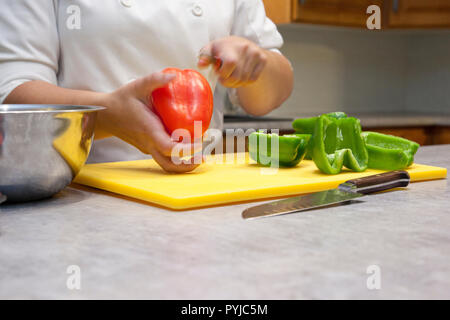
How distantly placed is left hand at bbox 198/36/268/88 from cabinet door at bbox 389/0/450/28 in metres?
2.27

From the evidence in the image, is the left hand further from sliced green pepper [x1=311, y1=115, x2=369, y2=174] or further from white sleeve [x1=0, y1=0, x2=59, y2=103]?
white sleeve [x1=0, y1=0, x2=59, y2=103]

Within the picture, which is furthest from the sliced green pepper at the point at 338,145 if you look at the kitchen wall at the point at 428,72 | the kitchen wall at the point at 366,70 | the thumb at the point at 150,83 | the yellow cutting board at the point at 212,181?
the kitchen wall at the point at 428,72

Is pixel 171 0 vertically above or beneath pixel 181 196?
above

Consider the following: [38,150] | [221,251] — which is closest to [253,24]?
[38,150]

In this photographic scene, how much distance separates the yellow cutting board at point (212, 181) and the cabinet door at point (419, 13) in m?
2.24

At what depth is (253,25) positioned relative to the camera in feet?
4.52

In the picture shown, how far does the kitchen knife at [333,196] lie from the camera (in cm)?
70

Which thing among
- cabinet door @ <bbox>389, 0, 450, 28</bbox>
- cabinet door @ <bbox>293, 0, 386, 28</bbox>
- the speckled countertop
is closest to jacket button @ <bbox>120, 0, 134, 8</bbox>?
the speckled countertop

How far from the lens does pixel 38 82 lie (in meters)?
1.04

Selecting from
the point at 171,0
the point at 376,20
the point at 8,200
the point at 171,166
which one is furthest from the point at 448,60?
the point at 8,200

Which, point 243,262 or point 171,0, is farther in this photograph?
point 171,0

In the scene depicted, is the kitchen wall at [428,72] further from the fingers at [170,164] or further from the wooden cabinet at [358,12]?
the fingers at [170,164]
